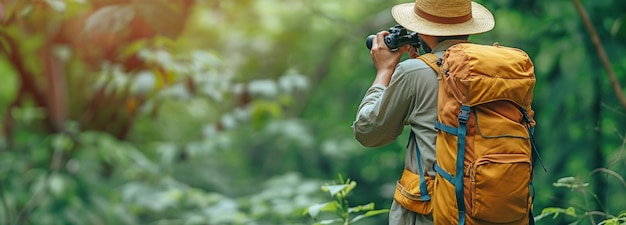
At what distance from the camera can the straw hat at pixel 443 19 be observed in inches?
112

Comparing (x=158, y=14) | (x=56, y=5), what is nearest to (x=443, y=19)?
(x=56, y=5)

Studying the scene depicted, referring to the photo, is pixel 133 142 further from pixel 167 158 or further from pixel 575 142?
pixel 575 142

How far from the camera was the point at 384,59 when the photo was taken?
2.99 m

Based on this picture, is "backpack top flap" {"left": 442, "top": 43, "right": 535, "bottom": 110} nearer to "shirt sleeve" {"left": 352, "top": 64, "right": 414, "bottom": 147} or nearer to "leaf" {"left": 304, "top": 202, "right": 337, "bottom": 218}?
"shirt sleeve" {"left": 352, "top": 64, "right": 414, "bottom": 147}

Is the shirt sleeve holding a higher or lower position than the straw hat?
lower

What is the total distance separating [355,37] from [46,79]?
11.4ft

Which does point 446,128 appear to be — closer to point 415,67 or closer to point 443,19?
point 415,67

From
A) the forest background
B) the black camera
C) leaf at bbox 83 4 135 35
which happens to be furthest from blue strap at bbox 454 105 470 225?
leaf at bbox 83 4 135 35

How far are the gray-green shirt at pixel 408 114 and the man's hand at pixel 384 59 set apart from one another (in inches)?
4.5

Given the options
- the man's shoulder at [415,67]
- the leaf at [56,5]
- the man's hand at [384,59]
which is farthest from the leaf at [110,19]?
the man's shoulder at [415,67]

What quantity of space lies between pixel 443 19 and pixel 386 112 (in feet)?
1.33

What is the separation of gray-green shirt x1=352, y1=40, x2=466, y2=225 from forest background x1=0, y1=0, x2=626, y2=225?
4.68 feet

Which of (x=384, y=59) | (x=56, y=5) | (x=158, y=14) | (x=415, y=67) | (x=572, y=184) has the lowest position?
(x=572, y=184)

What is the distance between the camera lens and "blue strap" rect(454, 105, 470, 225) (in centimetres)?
251
